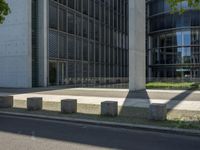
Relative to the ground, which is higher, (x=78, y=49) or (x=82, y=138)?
(x=78, y=49)

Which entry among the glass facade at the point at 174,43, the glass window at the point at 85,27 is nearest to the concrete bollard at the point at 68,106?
the glass window at the point at 85,27

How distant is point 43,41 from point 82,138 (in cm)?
2520

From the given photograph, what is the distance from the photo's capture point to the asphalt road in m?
7.33

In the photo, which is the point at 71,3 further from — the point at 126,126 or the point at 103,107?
the point at 126,126

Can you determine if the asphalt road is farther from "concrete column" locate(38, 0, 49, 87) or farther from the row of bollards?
"concrete column" locate(38, 0, 49, 87)

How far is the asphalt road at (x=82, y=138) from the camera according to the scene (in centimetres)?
733

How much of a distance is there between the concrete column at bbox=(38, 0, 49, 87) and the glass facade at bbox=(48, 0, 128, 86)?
0.93 m

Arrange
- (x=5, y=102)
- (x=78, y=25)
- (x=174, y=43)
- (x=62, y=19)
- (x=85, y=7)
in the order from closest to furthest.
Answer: (x=5, y=102) → (x=62, y=19) → (x=78, y=25) → (x=85, y=7) → (x=174, y=43)

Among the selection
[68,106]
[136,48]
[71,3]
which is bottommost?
[68,106]

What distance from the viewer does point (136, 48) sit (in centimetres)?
2498

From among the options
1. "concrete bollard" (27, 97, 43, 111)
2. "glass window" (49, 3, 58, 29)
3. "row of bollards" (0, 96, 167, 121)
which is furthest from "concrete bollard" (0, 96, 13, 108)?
"glass window" (49, 3, 58, 29)

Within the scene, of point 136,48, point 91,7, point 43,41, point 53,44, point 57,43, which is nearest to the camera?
point 136,48

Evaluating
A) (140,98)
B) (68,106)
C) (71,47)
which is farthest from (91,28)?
(68,106)

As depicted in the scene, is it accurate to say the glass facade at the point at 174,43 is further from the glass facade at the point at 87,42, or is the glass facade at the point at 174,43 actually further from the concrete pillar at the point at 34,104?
the concrete pillar at the point at 34,104
